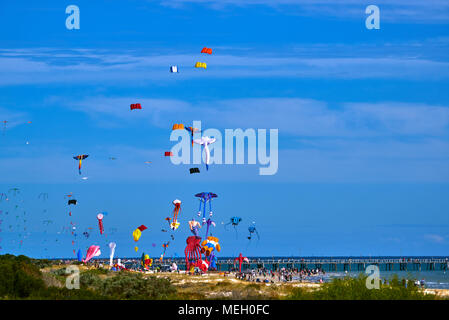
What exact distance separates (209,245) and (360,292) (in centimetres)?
4963

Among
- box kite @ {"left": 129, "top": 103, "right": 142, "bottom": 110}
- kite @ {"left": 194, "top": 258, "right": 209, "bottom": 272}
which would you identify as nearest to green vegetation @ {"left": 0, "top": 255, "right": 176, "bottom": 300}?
box kite @ {"left": 129, "top": 103, "right": 142, "bottom": 110}

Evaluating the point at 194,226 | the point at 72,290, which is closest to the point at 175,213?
the point at 194,226

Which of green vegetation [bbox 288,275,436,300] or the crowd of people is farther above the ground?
green vegetation [bbox 288,275,436,300]

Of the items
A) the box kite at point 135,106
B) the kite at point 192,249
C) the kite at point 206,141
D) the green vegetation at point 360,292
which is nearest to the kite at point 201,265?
the kite at point 192,249

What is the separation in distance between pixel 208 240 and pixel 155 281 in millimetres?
39448

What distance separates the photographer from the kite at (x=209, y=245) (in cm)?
7500

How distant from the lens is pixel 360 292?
26.6 meters

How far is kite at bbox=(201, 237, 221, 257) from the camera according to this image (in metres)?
75.0

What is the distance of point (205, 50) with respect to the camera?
53969mm

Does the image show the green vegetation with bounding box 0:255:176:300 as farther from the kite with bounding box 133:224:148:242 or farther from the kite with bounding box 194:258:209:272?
the kite with bounding box 133:224:148:242

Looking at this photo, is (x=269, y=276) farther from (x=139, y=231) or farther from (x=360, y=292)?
(x=360, y=292)

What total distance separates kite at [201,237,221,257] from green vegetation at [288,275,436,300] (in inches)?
1878
